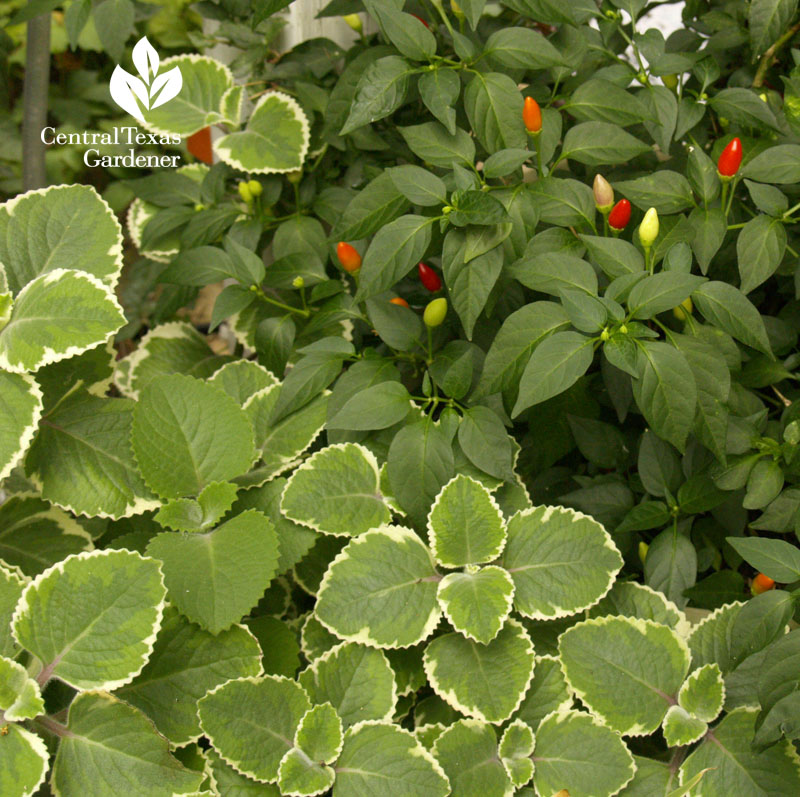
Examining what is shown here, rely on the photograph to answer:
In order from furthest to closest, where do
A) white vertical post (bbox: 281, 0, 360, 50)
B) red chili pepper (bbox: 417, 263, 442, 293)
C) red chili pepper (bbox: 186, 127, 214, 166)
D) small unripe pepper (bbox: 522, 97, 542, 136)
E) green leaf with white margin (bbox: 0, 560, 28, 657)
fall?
red chili pepper (bbox: 186, 127, 214, 166), white vertical post (bbox: 281, 0, 360, 50), red chili pepper (bbox: 417, 263, 442, 293), small unripe pepper (bbox: 522, 97, 542, 136), green leaf with white margin (bbox: 0, 560, 28, 657)

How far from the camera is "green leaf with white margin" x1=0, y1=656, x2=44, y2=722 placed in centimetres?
69

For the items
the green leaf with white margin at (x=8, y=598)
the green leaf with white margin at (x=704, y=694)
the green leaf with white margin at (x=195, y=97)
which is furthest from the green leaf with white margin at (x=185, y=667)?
the green leaf with white margin at (x=195, y=97)

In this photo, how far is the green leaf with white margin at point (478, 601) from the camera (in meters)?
0.79

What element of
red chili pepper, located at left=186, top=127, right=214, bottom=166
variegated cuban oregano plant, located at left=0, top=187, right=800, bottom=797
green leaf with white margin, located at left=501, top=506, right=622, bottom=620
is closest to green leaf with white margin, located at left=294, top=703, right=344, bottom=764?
variegated cuban oregano plant, located at left=0, top=187, right=800, bottom=797

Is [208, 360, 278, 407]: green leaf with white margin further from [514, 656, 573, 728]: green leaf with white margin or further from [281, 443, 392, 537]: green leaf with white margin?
[514, 656, 573, 728]: green leaf with white margin

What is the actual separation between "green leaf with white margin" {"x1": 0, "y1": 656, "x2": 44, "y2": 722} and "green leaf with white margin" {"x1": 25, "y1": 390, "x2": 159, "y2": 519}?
18 centimetres

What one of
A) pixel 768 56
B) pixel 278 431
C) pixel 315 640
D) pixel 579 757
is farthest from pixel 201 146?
pixel 579 757

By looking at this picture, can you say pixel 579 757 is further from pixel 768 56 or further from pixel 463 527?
pixel 768 56

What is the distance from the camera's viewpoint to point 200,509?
877mm

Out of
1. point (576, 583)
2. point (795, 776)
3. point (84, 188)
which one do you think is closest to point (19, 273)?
point (84, 188)

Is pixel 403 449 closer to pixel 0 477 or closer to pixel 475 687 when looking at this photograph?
pixel 475 687

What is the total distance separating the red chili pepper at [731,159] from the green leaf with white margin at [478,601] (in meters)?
0.48

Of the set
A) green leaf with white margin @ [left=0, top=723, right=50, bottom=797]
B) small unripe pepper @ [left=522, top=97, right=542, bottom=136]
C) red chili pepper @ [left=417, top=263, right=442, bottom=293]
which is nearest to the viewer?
green leaf with white margin @ [left=0, top=723, right=50, bottom=797]

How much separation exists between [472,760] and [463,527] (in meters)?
0.22
